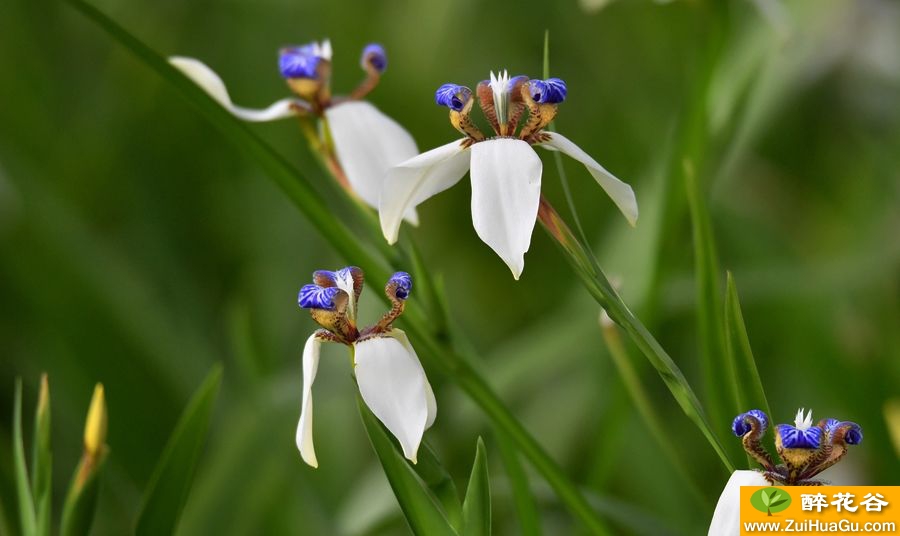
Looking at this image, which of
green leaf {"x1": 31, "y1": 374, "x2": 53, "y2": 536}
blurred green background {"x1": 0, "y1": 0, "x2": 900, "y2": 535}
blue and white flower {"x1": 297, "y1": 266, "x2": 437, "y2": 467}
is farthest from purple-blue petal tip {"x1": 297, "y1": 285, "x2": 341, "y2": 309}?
blurred green background {"x1": 0, "y1": 0, "x2": 900, "y2": 535}

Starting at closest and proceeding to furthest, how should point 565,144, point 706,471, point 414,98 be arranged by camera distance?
point 565,144 < point 706,471 < point 414,98

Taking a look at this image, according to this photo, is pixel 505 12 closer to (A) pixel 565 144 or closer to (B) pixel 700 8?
(B) pixel 700 8

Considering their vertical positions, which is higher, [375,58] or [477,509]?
[375,58]

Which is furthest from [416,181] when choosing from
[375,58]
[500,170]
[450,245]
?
[450,245]

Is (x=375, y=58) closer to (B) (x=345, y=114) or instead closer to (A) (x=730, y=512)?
(B) (x=345, y=114)

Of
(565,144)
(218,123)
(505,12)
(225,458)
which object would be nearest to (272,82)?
(505,12)

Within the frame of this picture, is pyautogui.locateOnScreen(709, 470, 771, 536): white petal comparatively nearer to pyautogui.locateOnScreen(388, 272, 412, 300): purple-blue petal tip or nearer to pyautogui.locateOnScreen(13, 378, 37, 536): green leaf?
pyautogui.locateOnScreen(388, 272, 412, 300): purple-blue petal tip
